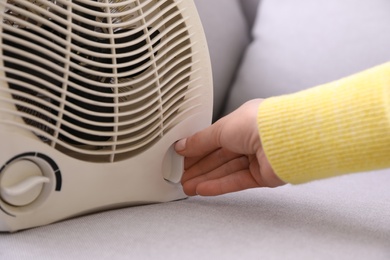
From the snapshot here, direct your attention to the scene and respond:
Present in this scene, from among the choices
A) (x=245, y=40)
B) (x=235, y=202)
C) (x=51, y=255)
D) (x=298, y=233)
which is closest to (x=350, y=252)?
(x=298, y=233)

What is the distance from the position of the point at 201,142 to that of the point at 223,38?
1.68 feet

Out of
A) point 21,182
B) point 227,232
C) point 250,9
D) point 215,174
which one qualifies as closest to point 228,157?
point 215,174

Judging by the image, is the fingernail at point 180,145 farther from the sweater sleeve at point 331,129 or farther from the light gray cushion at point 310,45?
the light gray cushion at point 310,45

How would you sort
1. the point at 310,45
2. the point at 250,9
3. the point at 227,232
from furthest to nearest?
the point at 250,9
the point at 310,45
the point at 227,232

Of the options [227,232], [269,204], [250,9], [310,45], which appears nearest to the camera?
[227,232]

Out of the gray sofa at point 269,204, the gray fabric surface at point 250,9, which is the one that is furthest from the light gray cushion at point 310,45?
the gray fabric surface at point 250,9

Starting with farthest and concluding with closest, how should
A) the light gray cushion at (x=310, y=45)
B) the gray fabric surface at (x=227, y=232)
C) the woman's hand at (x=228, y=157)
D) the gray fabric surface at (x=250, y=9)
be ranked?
the gray fabric surface at (x=250, y=9)
the light gray cushion at (x=310, y=45)
the woman's hand at (x=228, y=157)
the gray fabric surface at (x=227, y=232)

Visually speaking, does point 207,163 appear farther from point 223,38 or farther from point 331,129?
point 223,38

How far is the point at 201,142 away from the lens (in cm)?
86

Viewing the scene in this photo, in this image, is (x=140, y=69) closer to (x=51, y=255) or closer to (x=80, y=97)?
(x=80, y=97)

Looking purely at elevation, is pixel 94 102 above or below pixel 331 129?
above

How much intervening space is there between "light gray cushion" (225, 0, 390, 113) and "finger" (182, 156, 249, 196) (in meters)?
0.43

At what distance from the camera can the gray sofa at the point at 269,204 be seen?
2.25ft

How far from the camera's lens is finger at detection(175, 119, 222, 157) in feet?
2.81
